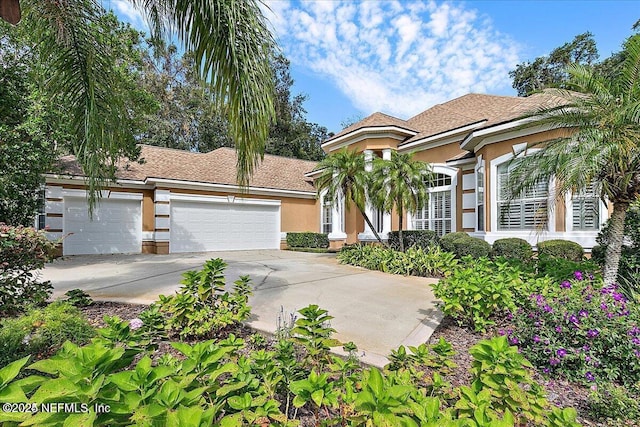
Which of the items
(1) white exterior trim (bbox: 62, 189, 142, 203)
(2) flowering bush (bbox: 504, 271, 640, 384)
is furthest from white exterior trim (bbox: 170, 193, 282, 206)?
(2) flowering bush (bbox: 504, 271, 640, 384)

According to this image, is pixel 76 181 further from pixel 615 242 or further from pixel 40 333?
pixel 615 242

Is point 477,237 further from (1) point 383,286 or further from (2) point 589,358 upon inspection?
(2) point 589,358

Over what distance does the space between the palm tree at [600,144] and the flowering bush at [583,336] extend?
151cm

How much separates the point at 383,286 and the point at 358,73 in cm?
1205

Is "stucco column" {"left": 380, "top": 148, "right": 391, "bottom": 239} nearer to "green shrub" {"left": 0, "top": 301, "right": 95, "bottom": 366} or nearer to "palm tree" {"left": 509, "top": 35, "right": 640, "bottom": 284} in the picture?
"palm tree" {"left": 509, "top": 35, "right": 640, "bottom": 284}

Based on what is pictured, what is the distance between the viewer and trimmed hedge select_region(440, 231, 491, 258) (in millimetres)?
9273

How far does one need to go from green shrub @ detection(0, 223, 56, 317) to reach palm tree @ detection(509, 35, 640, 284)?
6.91 m

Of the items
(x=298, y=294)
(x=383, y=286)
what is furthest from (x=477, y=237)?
(x=298, y=294)

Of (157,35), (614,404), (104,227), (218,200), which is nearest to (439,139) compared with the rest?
(218,200)

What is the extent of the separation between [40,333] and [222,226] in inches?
518

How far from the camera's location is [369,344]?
3.78 m

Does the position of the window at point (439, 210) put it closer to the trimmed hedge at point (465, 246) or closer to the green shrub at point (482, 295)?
the trimmed hedge at point (465, 246)

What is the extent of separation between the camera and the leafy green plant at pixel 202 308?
3607 mm

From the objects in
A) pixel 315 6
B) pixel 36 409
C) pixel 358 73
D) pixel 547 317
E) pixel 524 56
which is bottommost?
pixel 547 317
